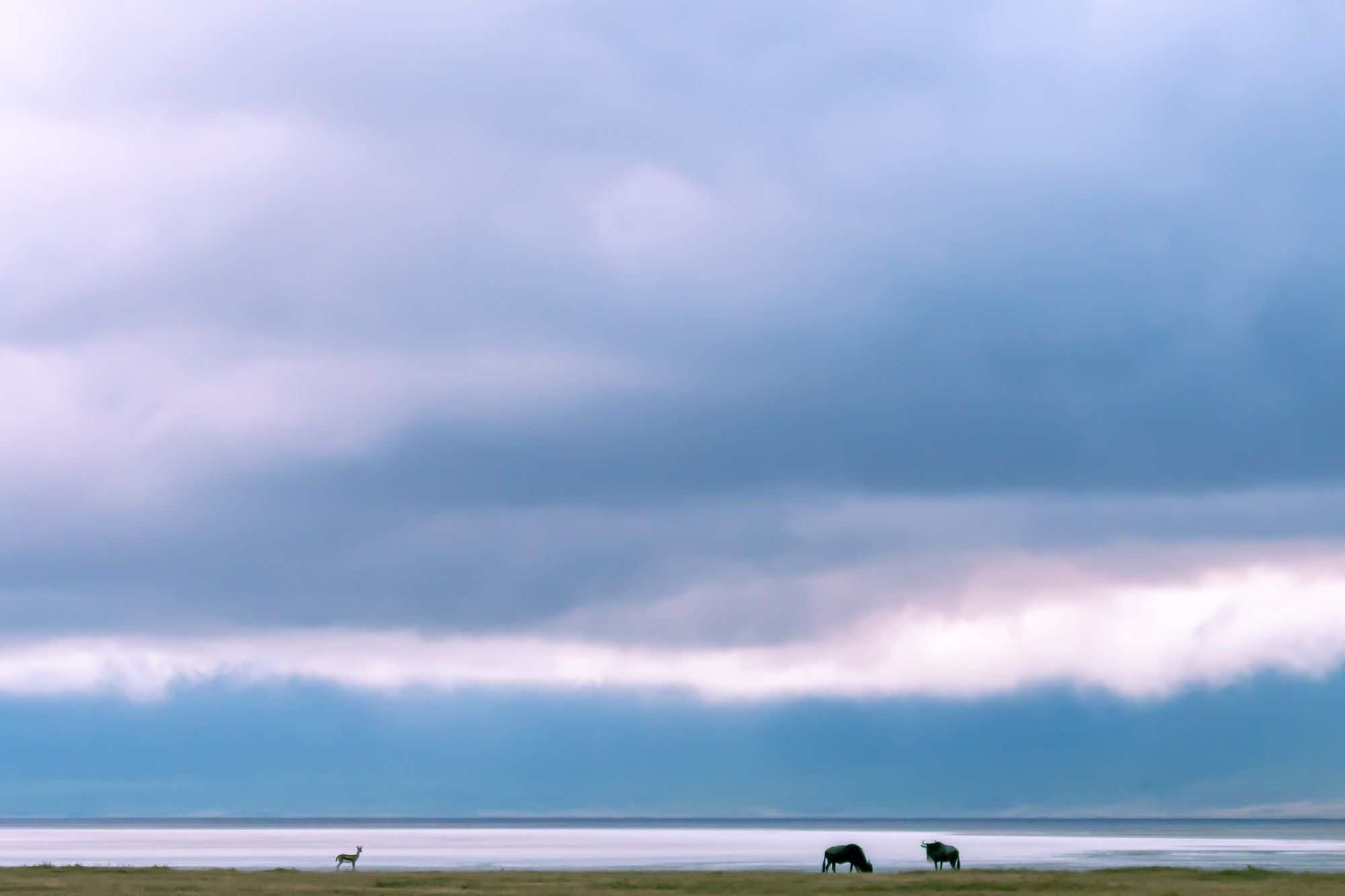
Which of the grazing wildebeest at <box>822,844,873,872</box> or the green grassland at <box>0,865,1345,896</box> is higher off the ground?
the grazing wildebeest at <box>822,844,873,872</box>

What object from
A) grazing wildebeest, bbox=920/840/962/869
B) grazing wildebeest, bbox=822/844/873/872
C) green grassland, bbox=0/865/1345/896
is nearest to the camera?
green grassland, bbox=0/865/1345/896

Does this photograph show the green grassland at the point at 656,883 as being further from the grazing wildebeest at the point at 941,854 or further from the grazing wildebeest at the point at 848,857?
the grazing wildebeest at the point at 941,854

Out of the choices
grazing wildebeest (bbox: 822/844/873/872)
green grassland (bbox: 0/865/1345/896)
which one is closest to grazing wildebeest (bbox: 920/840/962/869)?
grazing wildebeest (bbox: 822/844/873/872)

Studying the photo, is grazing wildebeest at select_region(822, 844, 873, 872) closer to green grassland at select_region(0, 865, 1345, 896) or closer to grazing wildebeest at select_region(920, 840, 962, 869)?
green grassland at select_region(0, 865, 1345, 896)

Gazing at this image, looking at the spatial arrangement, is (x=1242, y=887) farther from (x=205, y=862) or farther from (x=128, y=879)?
(x=205, y=862)

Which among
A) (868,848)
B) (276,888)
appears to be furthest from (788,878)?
(868,848)

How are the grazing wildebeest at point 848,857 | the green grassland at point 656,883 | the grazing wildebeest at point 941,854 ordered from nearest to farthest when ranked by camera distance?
the green grassland at point 656,883 < the grazing wildebeest at point 848,857 < the grazing wildebeest at point 941,854

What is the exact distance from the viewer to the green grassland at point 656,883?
229 ft

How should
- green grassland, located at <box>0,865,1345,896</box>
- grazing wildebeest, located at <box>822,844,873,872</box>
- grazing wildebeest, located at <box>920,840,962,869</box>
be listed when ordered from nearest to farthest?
green grassland, located at <box>0,865,1345,896</box>
grazing wildebeest, located at <box>822,844,873,872</box>
grazing wildebeest, located at <box>920,840,962,869</box>

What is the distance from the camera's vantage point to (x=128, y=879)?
77875mm

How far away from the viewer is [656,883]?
73438 mm

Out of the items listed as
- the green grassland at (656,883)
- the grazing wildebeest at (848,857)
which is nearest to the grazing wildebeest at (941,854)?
the grazing wildebeest at (848,857)

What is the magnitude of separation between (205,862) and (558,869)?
32.8 metres

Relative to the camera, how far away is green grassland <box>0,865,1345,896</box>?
69750 millimetres
